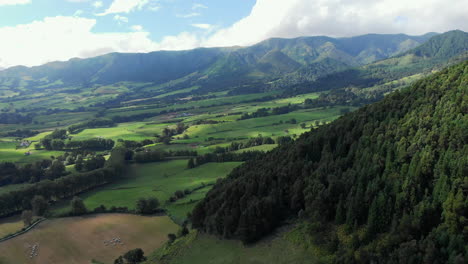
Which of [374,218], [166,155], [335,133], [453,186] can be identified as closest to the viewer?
[453,186]

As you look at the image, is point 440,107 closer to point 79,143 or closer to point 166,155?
point 166,155

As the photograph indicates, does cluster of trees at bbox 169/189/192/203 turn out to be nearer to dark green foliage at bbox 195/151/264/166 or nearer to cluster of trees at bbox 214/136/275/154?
dark green foliage at bbox 195/151/264/166

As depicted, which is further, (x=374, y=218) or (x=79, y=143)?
(x=79, y=143)

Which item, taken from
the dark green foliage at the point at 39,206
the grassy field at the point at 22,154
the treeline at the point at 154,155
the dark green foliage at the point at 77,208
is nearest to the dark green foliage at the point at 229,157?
the treeline at the point at 154,155

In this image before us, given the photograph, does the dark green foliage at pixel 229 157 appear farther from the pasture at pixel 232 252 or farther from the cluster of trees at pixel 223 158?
the pasture at pixel 232 252

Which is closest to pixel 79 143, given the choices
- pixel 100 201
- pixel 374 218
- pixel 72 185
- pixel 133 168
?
pixel 133 168

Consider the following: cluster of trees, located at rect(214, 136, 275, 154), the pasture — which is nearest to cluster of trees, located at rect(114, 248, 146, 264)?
the pasture
